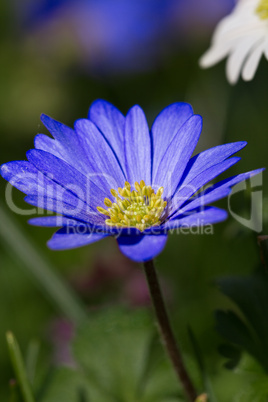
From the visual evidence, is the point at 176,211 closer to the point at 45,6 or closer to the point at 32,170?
the point at 32,170

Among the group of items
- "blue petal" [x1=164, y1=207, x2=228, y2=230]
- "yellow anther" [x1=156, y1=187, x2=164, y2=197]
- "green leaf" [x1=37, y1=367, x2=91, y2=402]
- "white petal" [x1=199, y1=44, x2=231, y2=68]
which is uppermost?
"white petal" [x1=199, y1=44, x2=231, y2=68]

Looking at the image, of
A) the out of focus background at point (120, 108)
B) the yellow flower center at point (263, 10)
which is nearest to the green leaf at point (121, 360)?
the out of focus background at point (120, 108)

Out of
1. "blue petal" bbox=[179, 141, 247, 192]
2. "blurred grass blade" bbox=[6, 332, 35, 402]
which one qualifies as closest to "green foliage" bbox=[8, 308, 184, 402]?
"blurred grass blade" bbox=[6, 332, 35, 402]

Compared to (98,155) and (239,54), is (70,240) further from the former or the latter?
(239,54)


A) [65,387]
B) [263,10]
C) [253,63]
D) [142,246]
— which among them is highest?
[263,10]

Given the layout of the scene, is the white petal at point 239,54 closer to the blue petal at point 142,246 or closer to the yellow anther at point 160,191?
the yellow anther at point 160,191

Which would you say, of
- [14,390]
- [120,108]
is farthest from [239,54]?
[120,108]

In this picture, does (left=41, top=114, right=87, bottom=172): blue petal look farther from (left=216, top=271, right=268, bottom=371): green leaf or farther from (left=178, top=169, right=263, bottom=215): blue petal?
(left=216, top=271, right=268, bottom=371): green leaf
